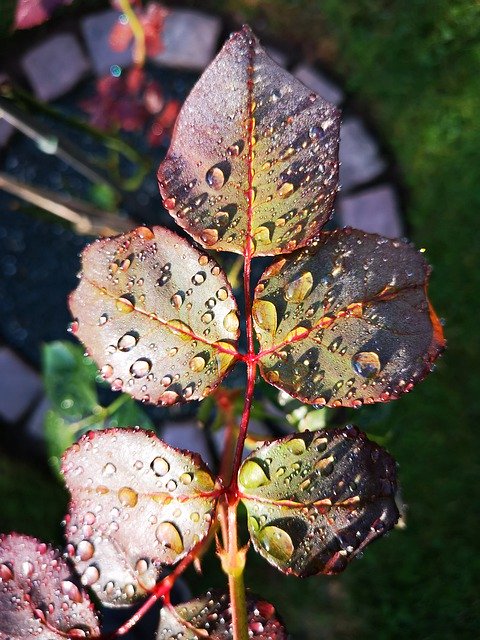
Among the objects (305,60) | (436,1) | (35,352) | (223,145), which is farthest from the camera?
(35,352)

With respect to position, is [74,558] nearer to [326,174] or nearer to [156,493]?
[156,493]

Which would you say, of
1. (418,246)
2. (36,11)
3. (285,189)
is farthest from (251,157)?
(418,246)

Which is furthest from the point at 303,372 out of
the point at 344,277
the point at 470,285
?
the point at 470,285

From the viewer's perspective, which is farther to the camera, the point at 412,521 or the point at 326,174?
the point at 412,521

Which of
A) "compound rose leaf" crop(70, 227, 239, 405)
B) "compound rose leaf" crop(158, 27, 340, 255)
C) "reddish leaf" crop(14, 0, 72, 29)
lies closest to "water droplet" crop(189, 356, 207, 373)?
"compound rose leaf" crop(70, 227, 239, 405)

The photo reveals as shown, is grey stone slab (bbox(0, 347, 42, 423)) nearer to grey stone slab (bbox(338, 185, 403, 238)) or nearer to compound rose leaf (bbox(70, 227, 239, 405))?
grey stone slab (bbox(338, 185, 403, 238))

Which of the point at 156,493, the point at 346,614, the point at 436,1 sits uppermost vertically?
the point at 436,1
